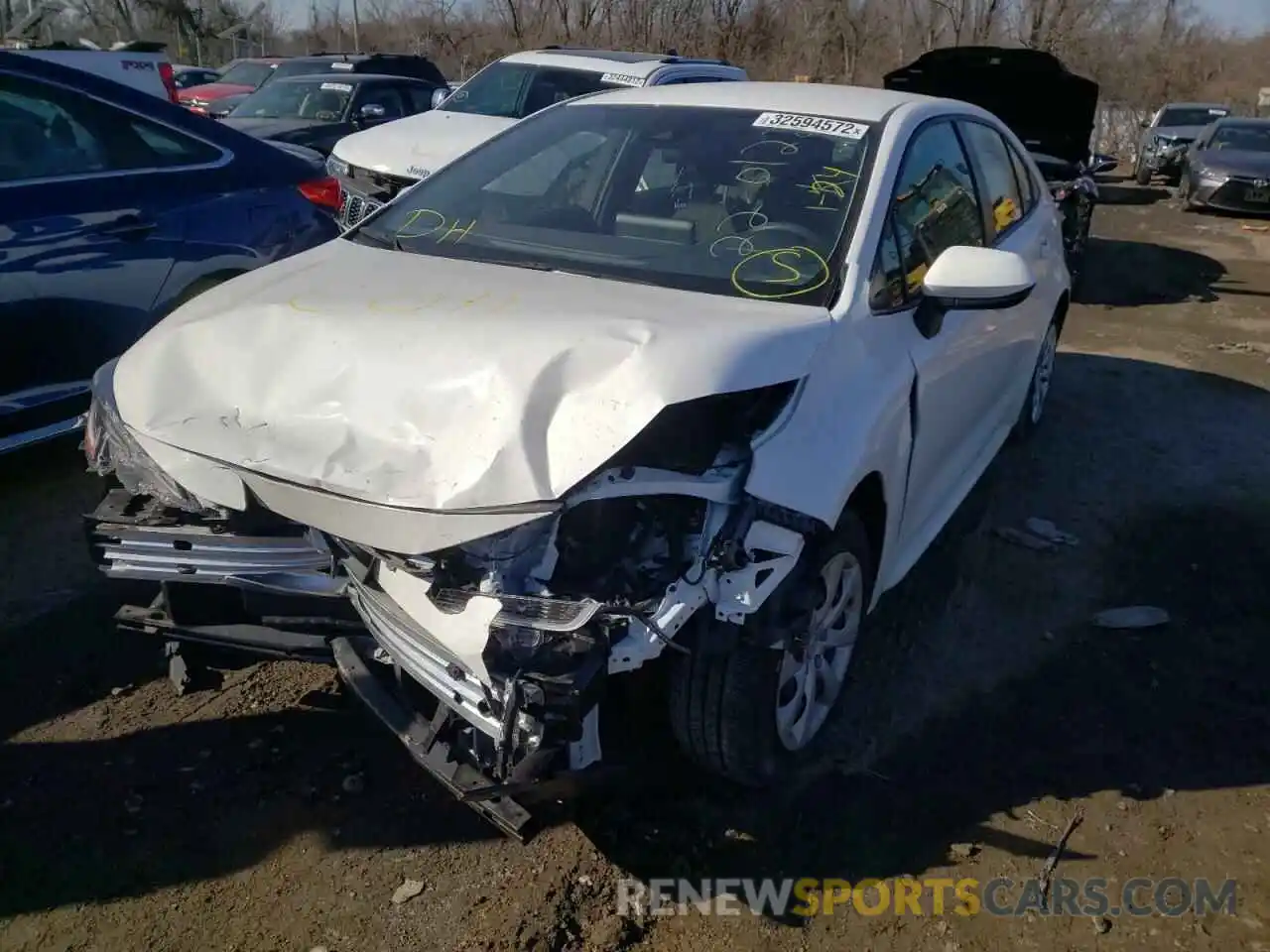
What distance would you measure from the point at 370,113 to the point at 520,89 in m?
2.75

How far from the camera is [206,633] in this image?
9.56 feet

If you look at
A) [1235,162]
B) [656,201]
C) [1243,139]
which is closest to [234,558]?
[656,201]

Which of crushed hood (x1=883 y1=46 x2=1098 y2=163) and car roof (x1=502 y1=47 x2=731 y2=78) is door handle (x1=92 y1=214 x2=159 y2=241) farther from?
crushed hood (x1=883 y1=46 x2=1098 y2=163)

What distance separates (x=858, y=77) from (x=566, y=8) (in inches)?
267

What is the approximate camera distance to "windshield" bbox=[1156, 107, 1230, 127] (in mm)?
22166

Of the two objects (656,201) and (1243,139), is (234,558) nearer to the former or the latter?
(656,201)

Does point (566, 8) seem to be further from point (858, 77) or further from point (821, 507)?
point (821, 507)

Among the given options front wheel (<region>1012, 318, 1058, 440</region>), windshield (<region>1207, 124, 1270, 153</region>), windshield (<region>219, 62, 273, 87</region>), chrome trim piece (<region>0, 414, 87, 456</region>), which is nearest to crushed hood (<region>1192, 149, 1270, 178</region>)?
windshield (<region>1207, 124, 1270, 153</region>)

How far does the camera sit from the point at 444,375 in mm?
2621

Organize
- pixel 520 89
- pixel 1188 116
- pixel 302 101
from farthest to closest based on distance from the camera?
pixel 1188 116, pixel 302 101, pixel 520 89

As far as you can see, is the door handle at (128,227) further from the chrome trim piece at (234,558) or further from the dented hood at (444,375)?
the chrome trim piece at (234,558)

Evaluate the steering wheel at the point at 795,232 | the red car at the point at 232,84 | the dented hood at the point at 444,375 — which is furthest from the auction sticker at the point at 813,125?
the red car at the point at 232,84

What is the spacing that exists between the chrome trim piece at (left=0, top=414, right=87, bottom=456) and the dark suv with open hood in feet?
25.0

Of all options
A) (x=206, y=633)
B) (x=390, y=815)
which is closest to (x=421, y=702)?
(x=390, y=815)
